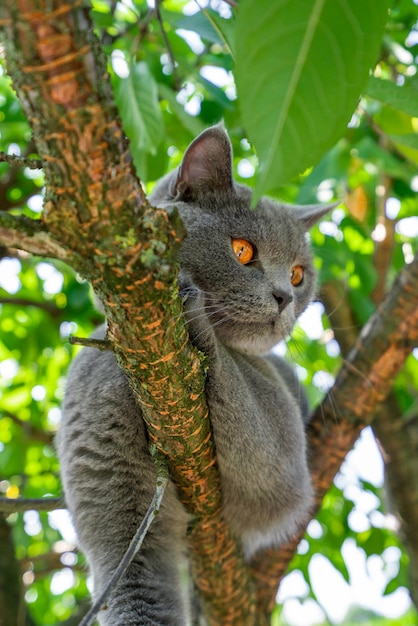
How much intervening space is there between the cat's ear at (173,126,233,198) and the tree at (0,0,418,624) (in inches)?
5.6

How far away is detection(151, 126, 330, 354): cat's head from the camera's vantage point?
151cm

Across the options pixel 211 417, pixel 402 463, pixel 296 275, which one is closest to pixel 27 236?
pixel 211 417

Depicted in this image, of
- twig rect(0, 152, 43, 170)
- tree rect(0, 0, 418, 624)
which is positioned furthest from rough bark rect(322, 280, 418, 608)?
twig rect(0, 152, 43, 170)

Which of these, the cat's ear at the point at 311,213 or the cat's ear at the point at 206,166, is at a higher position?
the cat's ear at the point at 206,166

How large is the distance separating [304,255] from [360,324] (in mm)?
904

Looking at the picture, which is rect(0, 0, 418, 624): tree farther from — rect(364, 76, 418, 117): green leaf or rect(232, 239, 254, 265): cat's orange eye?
rect(232, 239, 254, 265): cat's orange eye

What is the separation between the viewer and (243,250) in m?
1.59

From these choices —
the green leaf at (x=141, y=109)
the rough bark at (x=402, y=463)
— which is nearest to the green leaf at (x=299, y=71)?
the green leaf at (x=141, y=109)

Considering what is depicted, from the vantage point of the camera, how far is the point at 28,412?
2.85m

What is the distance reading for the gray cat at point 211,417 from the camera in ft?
4.63

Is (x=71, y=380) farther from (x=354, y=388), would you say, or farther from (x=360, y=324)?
(x=360, y=324)

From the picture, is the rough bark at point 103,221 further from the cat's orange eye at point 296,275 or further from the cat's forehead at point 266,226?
the cat's orange eye at point 296,275

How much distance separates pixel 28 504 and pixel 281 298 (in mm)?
831

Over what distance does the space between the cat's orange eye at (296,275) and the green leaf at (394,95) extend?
27.8 inches
